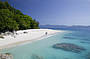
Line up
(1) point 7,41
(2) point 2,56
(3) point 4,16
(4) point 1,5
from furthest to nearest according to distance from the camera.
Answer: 1. (4) point 1,5
2. (3) point 4,16
3. (1) point 7,41
4. (2) point 2,56

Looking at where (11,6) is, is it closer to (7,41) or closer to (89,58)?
(7,41)

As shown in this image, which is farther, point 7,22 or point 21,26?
point 21,26

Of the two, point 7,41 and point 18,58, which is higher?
point 7,41

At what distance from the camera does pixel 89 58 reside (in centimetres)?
859

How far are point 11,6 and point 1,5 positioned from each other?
698 cm

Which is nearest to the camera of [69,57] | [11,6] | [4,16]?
[69,57]

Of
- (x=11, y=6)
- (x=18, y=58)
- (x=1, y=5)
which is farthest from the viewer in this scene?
(x=11, y=6)

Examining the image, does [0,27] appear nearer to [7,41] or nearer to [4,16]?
[4,16]

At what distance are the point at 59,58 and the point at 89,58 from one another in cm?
333

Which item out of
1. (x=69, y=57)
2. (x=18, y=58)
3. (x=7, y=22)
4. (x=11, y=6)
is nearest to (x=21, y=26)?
(x=7, y=22)

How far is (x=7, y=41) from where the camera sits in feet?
41.4

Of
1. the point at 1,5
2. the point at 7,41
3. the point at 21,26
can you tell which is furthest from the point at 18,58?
the point at 1,5

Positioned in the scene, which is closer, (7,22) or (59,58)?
(59,58)

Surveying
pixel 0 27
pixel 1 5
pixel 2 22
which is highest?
Result: pixel 1 5
